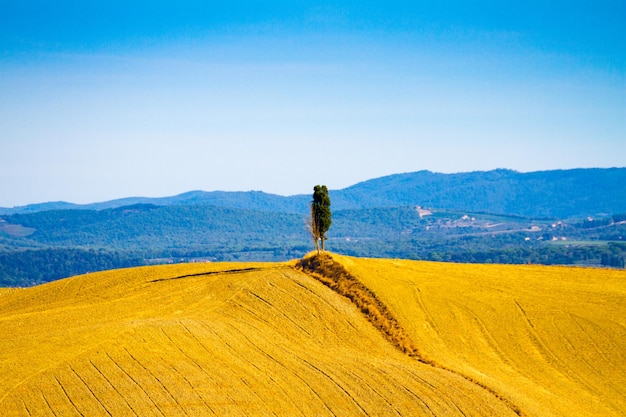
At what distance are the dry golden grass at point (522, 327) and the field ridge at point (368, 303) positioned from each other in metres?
0.45

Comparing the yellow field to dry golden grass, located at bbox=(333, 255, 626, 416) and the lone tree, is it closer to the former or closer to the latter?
dry golden grass, located at bbox=(333, 255, 626, 416)

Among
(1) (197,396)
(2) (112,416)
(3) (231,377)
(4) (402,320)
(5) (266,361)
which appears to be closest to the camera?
(2) (112,416)

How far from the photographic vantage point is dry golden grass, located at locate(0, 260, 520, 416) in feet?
140

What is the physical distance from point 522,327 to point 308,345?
66.9 feet

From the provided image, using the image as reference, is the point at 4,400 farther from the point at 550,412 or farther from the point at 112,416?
the point at 550,412

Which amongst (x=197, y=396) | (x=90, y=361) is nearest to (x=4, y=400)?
(x=90, y=361)

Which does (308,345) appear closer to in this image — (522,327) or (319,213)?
(522,327)

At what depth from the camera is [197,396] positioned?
43125mm

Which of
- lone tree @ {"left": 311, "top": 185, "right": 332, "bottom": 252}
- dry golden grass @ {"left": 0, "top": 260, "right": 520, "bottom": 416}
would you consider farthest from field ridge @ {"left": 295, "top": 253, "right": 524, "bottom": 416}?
lone tree @ {"left": 311, "top": 185, "right": 332, "bottom": 252}

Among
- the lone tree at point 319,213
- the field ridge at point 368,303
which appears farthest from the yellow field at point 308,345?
the lone tree at point 319,213

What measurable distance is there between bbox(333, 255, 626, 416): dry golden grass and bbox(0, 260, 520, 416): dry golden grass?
2.77 m

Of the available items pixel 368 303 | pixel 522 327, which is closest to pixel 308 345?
pixel 368 303

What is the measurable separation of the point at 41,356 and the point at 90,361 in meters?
4.28

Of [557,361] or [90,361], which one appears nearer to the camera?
[90,361]
